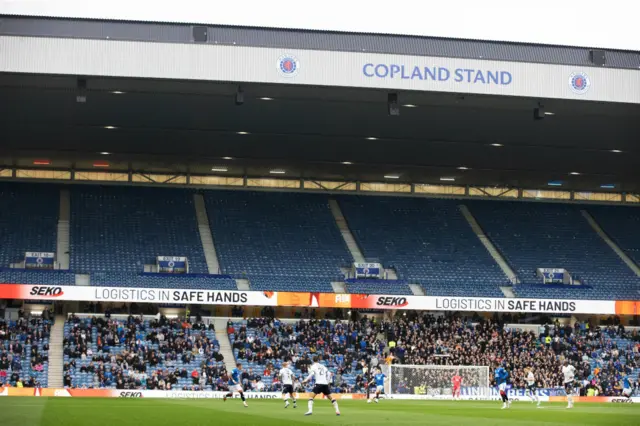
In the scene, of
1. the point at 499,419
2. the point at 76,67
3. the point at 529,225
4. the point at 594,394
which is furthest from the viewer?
the point at 529,225

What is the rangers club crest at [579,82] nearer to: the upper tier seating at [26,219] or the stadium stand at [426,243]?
the stadium stand at [426,243]

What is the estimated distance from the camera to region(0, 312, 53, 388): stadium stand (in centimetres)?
4975

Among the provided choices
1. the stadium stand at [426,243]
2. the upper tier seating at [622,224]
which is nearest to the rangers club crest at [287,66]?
the stadium stand at [426,243]

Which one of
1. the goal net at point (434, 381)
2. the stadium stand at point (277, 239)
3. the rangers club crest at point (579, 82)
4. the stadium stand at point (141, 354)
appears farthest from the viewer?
the stadium stand at point (277, 239)

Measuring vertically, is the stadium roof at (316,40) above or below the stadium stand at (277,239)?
above

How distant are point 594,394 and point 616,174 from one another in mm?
17629

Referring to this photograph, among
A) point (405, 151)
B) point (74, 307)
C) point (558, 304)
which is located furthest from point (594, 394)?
point (74, 307)

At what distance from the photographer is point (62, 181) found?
6744 cm

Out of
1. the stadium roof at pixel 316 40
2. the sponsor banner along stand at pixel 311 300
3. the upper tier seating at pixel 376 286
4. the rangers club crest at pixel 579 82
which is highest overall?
the stadium roof at pixel 316 40

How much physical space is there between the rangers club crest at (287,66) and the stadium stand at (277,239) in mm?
15295

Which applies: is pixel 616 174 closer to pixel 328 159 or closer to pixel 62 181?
pixel 328 159

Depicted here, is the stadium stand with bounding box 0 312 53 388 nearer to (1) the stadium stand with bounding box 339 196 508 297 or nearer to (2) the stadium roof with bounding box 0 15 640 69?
(2) the stadium roof with bounding box 0 15 640 69

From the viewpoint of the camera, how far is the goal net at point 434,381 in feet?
178

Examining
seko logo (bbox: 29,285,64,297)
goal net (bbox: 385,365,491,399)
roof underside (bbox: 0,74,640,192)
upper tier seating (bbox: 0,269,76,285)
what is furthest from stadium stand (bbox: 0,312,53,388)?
goal net (bbox: 385,365,491,399)
